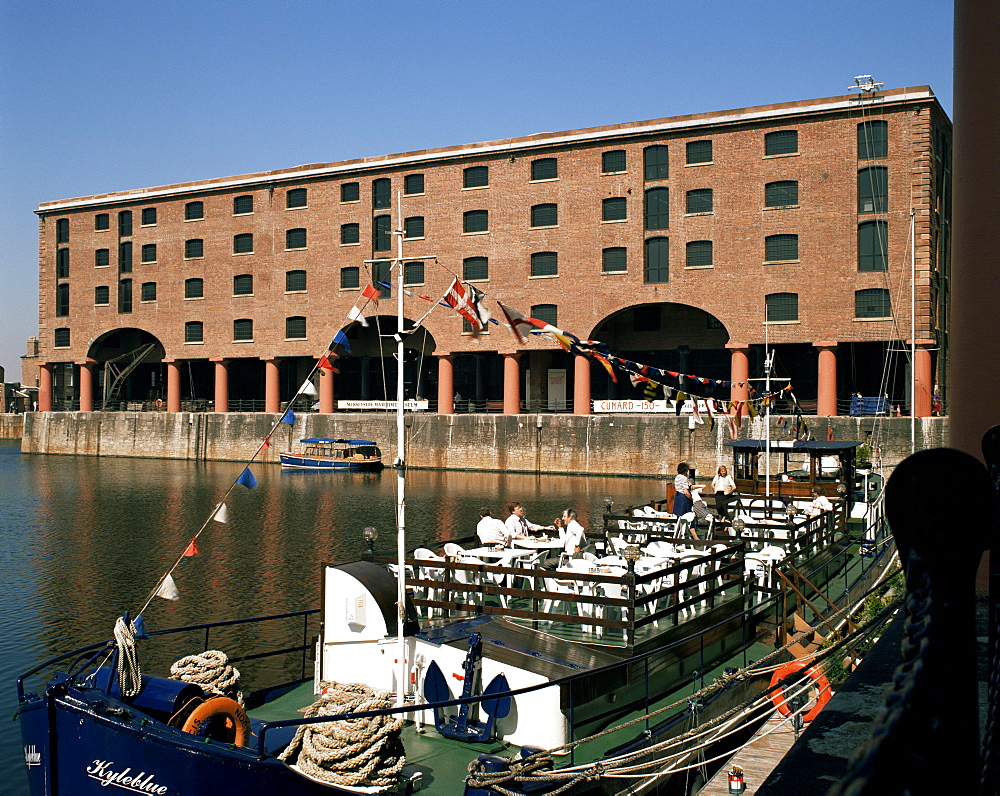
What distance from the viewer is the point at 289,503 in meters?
39.6

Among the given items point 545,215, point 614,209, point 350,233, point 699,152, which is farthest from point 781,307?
point 350,233

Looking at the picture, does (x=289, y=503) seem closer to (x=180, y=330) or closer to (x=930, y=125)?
(x=180, y=330)

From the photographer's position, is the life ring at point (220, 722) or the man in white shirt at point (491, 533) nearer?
the life ring at point (220, 722)

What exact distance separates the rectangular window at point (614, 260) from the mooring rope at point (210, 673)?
144ft

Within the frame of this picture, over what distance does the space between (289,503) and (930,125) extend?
3617cm

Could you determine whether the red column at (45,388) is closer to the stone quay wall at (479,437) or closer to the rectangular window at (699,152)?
the stone quay wall at (479,437)

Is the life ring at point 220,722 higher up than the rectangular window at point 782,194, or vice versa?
the rectangular window at point 782,194

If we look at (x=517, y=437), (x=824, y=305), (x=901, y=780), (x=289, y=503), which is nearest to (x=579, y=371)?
(x=517, y=437)

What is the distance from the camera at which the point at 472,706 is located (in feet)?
31.9

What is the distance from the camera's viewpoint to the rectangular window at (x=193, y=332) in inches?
2498

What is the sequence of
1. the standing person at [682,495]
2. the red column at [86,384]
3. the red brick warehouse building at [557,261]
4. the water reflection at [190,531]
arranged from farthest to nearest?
1. the red column at [86,384]
2. the red brick warehouse building at [557,261]
3. the water reflection at [190,531]
4. the standing person at [682,495]

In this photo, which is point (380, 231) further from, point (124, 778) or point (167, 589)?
point (124, 778)

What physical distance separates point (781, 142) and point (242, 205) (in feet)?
115

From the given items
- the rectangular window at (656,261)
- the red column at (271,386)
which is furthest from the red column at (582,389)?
the red column at (271,386)
